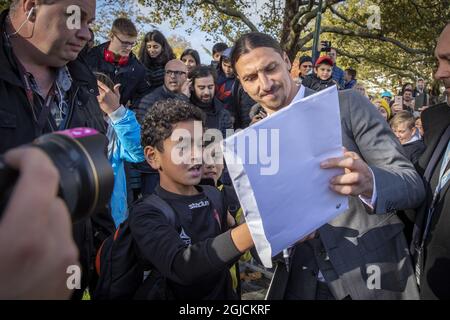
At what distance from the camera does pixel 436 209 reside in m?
1.64

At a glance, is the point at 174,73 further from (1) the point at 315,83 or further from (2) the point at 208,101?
(1) the point at 315,83

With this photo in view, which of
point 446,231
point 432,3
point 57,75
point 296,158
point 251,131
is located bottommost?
point 446,231

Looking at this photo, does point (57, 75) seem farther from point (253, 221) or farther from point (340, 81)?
point (340, 81)

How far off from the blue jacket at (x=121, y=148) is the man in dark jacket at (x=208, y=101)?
1.66 m

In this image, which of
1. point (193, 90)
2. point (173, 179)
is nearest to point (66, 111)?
point (173, 179)

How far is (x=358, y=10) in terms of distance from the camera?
16953 mm

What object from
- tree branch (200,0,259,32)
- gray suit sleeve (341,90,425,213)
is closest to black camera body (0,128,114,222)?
gray suit sleeve (341,90,425,213)

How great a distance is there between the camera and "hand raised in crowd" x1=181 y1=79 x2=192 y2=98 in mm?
4602

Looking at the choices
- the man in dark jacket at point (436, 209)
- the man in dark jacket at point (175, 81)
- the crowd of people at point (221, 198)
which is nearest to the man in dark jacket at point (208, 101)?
the man in dark jacket at point (175, 81)

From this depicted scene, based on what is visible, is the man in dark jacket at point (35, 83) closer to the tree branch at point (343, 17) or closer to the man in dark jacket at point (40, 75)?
the man in dark jacket at point (40, 75)

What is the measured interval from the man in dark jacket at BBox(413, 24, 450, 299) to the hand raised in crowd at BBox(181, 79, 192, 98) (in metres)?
3.07

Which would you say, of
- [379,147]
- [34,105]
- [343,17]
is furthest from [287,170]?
[343,17]

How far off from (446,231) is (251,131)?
3.10ft

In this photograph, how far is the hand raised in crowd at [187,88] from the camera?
460cm
